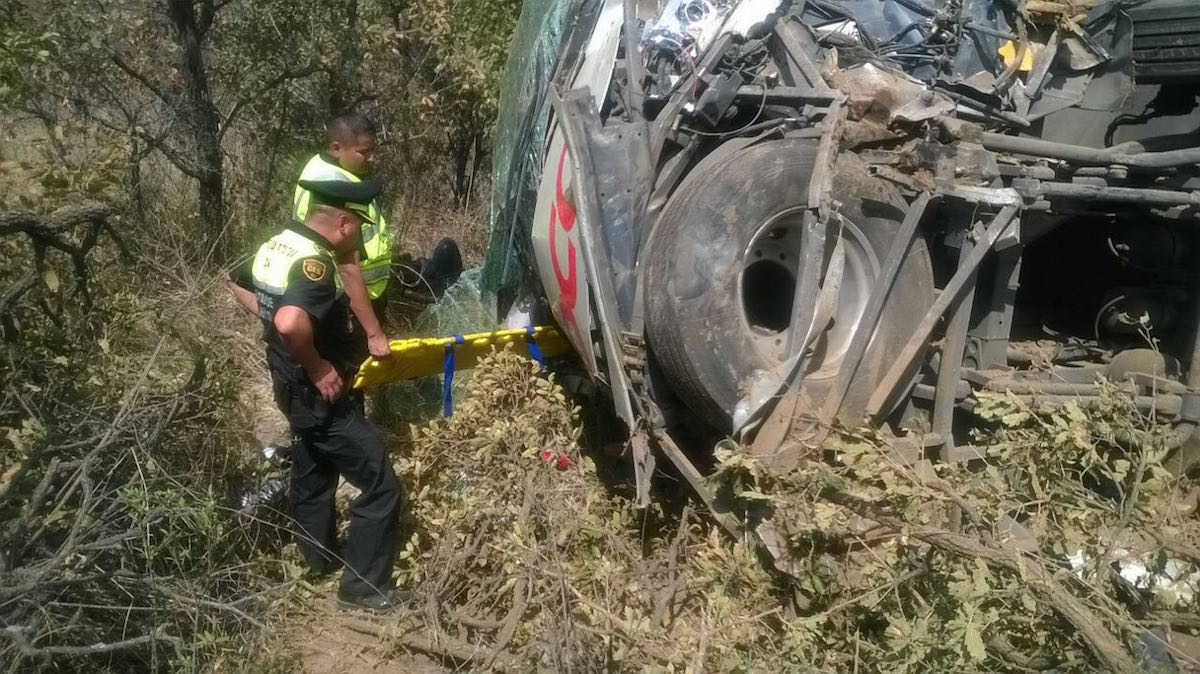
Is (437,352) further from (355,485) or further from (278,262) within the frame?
(278,262)

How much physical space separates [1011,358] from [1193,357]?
28.0 inches

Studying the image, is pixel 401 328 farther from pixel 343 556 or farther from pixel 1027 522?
pixel 1027 522

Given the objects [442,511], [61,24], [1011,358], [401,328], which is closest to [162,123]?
[61,24]

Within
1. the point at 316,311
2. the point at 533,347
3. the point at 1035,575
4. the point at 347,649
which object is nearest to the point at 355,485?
the point at 347,649

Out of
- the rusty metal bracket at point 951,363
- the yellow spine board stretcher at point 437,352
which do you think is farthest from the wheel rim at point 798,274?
the yellow spine board stretcher at point 437,352

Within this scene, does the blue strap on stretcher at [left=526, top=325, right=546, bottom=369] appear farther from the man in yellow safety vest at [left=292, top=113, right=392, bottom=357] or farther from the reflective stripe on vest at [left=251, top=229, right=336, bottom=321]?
the reflective stripe on vest at [left=251, top=229, right=336, bottom=321]

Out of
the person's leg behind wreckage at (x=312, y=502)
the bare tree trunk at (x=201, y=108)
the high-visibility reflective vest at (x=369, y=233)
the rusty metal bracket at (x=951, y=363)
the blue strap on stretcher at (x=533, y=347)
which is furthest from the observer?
the bare tree trunk at (x=201, y=108)

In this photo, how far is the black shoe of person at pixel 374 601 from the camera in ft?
12.5

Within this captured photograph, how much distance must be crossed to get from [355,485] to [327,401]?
0.39m

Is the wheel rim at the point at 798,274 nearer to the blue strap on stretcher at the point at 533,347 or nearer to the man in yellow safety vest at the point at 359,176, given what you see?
the blue strap on stretcher at the point at 533,347

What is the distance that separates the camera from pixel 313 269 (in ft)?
11.8

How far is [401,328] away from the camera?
5910 millimetres

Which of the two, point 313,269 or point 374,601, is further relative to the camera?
point 374,601

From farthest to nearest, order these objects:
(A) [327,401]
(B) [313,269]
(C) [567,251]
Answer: (C) [567,251], (A) [327,401], (B) [313,269]
